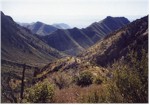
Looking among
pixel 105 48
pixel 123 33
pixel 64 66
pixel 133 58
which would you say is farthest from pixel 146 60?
pixel 123 33

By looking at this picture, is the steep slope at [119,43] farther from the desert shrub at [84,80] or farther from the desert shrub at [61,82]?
the desert shrub at [84,80]

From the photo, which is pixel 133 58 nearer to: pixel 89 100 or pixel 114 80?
pixel 114 80

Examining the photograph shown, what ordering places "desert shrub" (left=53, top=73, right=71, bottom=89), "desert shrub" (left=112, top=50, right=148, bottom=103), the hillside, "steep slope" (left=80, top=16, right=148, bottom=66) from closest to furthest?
"desert shrub" (left=112, top=50, right=148, bottom=103) < the hillside < "desert shrub" (left=53, top=73, right=71, bottom=89) < "steep slope" (left=80, top=16, right=148, bottom=66)

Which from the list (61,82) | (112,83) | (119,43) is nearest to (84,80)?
(61,82)

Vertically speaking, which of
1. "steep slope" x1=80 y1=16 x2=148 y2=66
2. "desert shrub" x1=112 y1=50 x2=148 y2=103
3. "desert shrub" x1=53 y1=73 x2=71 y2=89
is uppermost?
"steep slope" x1=80 y1=16 x2=148 y2=66

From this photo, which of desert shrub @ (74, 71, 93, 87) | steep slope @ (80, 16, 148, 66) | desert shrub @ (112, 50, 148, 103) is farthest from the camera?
steep slope @ (80, 16, 148, 66)

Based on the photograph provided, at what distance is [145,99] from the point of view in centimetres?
930

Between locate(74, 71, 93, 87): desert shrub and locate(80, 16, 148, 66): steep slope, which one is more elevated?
locate(80, 16, 148, 66): steep slope

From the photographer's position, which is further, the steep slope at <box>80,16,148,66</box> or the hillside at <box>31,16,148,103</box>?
the steep slope at <box>80,16,148,66</box>

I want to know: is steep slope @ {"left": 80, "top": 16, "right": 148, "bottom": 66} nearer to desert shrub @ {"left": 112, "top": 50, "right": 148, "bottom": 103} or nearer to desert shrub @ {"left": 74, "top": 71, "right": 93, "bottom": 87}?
desert shrub @ {"left": 74, "top": 71, "right": 93, "bottom": 87}

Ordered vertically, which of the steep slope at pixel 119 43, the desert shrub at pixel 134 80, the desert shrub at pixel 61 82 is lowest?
the desert shrub at pixel 134 80

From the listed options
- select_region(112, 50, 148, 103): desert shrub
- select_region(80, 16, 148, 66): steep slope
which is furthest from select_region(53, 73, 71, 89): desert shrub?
select_region(80, 16, 148, 66): steep slope

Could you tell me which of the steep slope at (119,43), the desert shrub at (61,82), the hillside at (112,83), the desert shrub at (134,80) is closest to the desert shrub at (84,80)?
the hillside at (112,83)

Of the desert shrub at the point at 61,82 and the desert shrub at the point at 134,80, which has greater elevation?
the desert shrub at the point at 61,82
